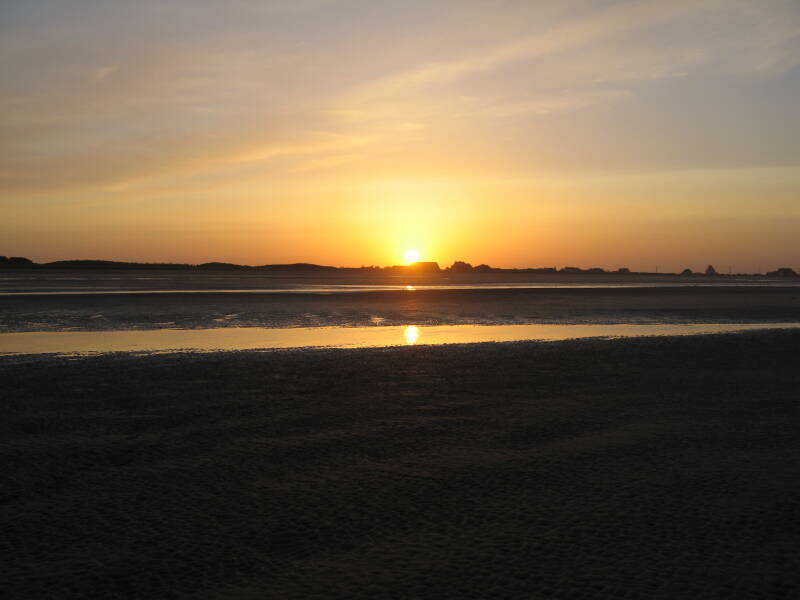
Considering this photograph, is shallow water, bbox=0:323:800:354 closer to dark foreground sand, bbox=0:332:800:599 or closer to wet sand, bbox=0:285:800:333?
wet sand, bbox=0:285:800:333

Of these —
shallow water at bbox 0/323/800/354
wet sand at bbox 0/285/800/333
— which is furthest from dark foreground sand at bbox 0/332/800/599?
wet sand at bbox 0/285/800/333

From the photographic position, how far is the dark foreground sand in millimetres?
4426

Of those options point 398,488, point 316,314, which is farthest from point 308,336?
point 398,488

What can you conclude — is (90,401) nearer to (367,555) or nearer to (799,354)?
(367,555)

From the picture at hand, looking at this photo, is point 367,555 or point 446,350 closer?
point 367,555

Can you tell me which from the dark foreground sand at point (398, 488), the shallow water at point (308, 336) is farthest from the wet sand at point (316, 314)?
the dark foreground sand at point (398, 488)

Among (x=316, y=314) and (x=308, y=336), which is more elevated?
(x=316, y=314)

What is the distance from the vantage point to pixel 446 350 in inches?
658

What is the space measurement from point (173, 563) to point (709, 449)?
232 inches

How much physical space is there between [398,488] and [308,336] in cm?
1482

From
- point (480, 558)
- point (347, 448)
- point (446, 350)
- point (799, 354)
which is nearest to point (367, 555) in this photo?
point (480, 558)

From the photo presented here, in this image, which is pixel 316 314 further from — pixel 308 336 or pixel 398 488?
pixel 398 488

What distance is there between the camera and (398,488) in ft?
20.3

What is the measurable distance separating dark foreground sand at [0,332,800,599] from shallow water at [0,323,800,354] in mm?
5771
